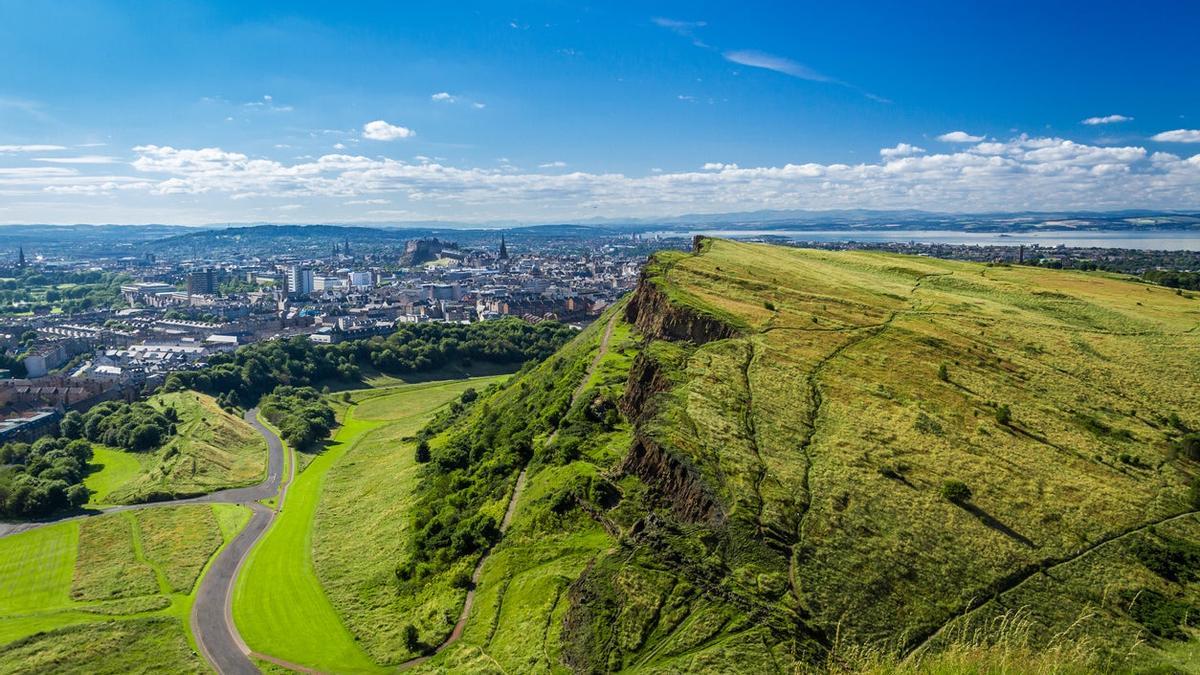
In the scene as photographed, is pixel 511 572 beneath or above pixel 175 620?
above

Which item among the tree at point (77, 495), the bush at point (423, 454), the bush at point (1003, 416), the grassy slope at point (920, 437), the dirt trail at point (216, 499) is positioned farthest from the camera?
the tree at point (77, 495)

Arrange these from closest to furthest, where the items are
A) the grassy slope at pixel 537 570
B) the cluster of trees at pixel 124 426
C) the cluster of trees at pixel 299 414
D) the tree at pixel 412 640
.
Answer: the grassy slope at pixel 537 570, the tree at pixel 412 640, the cluster of trees at pixel 124 426, the cluster of trees at pixel 299 414

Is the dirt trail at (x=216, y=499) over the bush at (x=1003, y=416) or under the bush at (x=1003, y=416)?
under

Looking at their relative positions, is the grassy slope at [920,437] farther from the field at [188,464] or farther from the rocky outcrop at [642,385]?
the field at [188,464]

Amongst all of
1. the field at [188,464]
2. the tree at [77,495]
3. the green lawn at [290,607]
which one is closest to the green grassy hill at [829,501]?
the green lawn at [290,607]

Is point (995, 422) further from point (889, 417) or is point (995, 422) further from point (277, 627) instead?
point (277, 627)

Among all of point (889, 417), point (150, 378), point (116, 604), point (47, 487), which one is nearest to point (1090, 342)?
point (889, 417)

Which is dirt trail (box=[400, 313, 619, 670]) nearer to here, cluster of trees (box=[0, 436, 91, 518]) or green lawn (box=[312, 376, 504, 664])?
green lawn (box=[312, 376, 504, 664])
